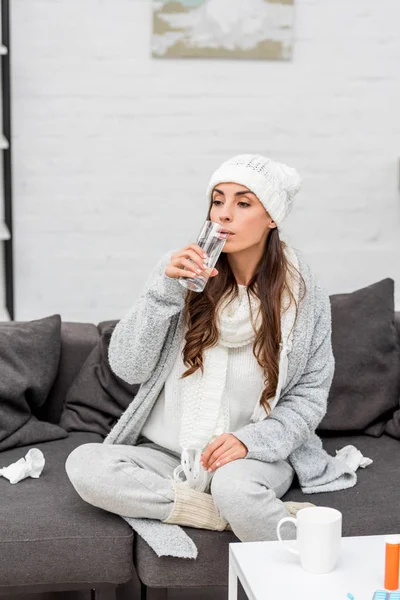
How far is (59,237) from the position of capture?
3422mm

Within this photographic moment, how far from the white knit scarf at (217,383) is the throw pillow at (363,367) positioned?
439 mm

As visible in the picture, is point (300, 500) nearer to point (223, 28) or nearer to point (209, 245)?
point (209, 245)

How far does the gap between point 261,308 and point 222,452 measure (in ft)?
1.21

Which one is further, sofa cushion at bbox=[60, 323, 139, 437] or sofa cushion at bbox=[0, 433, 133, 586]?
sofa cushion at bbox=[60, 323, 139, 437]

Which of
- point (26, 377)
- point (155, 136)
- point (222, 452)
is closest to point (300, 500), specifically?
point (222, 452)

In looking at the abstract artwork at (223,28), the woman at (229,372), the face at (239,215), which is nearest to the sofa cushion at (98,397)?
the woman at (229,372)

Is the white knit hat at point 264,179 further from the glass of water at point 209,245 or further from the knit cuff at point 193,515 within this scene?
the knit cuff at point 193,515

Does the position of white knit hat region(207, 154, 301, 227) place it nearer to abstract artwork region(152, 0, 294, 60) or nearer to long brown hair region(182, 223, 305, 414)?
long brown hair region(182, 223, 305, 414)

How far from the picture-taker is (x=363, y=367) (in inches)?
108

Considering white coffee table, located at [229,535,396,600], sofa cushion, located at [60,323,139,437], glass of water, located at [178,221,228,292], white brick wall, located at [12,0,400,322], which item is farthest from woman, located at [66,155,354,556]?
white brick wall, located at [12,0,400,322]

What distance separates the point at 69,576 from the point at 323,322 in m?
0.86

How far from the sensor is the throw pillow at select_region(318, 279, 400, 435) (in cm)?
271

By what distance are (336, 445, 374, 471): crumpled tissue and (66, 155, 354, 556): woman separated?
3.3 inches

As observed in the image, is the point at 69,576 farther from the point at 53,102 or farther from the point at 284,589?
the point at 53,102
